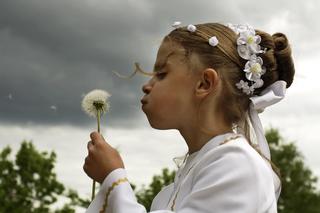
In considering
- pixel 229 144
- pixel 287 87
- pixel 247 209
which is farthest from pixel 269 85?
pixel 247 209

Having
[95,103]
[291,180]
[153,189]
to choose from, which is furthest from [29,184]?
[95,103]

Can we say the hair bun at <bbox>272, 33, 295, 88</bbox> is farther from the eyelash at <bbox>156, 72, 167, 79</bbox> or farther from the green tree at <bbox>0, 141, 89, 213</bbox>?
the green tree at <bbox>0, 141, 89, 213</bbox>

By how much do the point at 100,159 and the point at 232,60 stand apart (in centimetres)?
97

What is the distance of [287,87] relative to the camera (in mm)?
3998

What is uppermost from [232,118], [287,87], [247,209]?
[287,87]

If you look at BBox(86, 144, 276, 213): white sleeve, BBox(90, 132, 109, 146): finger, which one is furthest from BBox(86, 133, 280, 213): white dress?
BBox(90, 132, 109, 146): finger

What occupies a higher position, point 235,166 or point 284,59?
point 284,59

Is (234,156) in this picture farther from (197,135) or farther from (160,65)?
(160,65)

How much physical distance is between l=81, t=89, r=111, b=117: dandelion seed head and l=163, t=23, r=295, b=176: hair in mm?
544

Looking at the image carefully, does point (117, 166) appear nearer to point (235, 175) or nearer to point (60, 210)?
point (235, 175)

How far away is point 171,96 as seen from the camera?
11.5 feet

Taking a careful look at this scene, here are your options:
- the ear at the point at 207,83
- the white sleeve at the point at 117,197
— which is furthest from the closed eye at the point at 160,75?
the white sleeve at the point at 117,197

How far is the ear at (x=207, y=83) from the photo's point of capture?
349cm

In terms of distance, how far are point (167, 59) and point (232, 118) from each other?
1.72 feet
